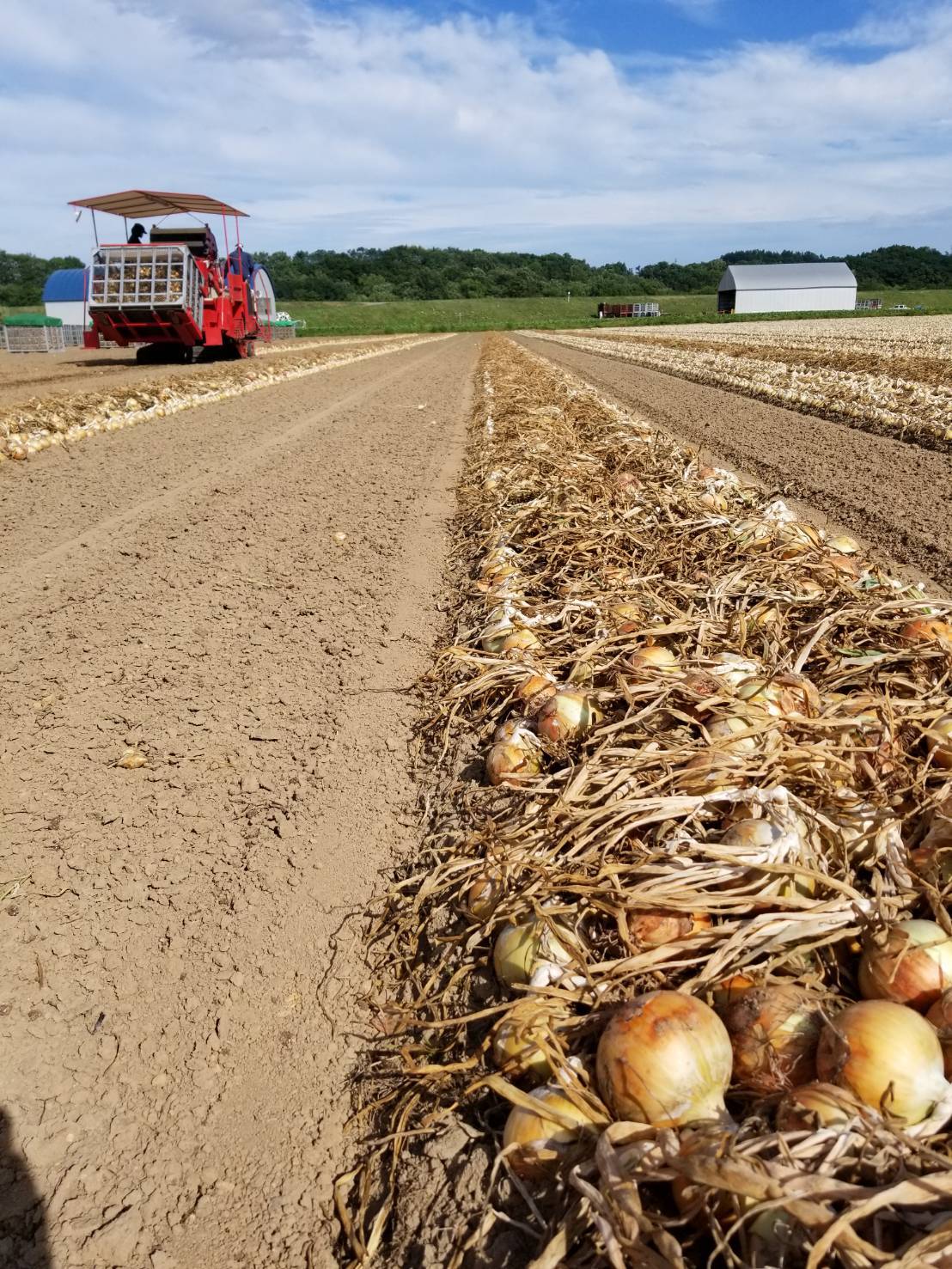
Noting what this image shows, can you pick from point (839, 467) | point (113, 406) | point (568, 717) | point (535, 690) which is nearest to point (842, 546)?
point (535, 690)

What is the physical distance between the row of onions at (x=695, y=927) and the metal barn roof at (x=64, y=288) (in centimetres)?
5212

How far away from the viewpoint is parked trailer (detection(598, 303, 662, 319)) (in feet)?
249

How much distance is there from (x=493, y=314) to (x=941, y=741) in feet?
260

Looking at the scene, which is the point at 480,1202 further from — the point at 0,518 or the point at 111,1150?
the point at 0,518

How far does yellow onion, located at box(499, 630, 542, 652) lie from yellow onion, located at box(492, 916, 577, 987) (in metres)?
1.50

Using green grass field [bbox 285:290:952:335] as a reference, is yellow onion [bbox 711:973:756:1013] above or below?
below

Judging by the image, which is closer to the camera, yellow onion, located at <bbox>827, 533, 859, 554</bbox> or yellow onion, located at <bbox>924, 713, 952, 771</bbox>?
yellow onion, located at <bbox>924, 713, 952, 771</bbox>

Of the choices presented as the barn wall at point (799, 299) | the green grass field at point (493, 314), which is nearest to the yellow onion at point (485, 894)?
the green grass field at point (493, 314)

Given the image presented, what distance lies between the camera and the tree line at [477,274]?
86.3m

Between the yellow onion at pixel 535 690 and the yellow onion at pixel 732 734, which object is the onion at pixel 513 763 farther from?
the yellow onion at pixel 732 734

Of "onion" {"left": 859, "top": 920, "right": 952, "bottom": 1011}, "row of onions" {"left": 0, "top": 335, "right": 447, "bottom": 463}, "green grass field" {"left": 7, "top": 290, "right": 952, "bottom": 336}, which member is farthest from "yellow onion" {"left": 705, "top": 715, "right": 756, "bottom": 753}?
"green grass field" {"left": 7, "top": 290, "right": 952, "bottom": 336}

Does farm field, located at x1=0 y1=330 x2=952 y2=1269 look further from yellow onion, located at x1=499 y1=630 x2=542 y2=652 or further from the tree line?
the tree line

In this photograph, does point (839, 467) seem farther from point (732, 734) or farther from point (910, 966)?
point (910, 966)

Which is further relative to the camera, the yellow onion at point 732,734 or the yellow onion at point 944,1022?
the yellow onion at point 732,734
